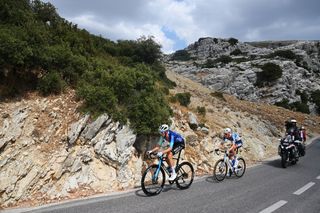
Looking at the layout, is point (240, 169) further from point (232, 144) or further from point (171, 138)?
point (171, 138)

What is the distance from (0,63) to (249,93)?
43749mm

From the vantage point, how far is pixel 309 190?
368 inches

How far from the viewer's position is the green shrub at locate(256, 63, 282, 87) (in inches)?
2031

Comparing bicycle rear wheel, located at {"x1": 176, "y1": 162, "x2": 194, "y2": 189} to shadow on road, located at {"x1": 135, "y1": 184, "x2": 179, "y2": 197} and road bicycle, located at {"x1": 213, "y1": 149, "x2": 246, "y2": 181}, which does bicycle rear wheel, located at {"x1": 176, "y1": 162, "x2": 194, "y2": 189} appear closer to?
shadow on road, located at {"x1": 135, "y1": 184, "x2": 179, "y2": 197}

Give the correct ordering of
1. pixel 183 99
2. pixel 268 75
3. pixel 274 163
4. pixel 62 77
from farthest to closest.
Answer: pixel 268 75 < pixel 183 99 < pixel 274 163 < pixel 62 77

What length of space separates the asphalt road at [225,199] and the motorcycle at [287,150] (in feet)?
7.60

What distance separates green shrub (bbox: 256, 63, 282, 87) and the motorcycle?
3967 cm

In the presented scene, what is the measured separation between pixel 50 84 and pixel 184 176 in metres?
6.02

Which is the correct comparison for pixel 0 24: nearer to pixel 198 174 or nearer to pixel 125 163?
pixel 125 163

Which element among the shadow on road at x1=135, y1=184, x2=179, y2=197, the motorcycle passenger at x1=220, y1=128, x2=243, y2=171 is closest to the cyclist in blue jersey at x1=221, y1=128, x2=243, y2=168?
the motorcycle passenger at x1=220, y1=128, x2=243, y2=171

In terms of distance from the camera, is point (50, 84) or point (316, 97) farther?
point (316, 97)

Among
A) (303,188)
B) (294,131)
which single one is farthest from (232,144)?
(294,131)

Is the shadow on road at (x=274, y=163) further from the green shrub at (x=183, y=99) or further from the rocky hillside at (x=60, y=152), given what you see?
the green shrub at (x=183, y=99)

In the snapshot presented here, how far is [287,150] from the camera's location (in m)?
13.7
